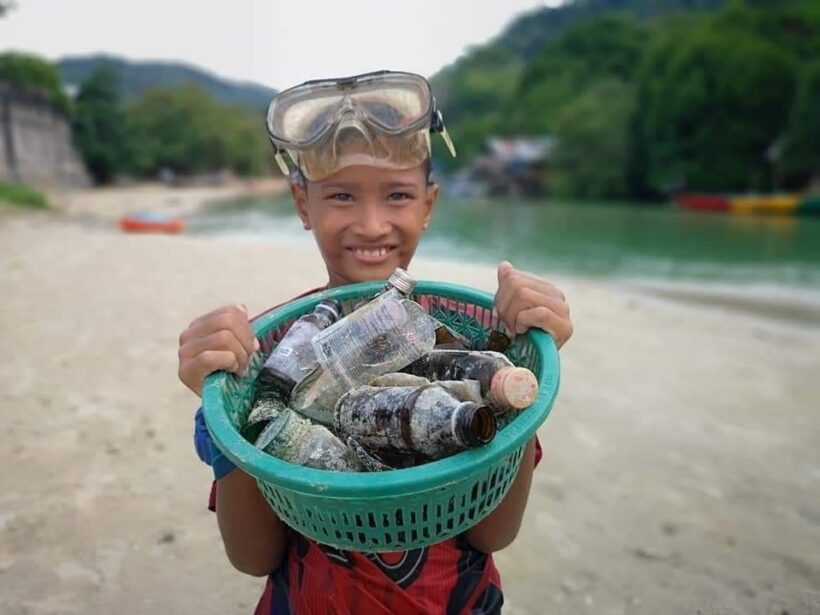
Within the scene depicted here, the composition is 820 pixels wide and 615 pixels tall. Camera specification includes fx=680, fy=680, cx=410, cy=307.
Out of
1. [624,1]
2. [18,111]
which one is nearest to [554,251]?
[18,111]

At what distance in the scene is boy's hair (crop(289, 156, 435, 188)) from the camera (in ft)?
6.77

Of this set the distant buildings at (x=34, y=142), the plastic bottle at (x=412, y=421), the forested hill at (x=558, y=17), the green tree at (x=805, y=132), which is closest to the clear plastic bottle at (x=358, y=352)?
the plastic bottle at (x=412, y=421)

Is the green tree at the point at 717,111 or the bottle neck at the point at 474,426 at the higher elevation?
the bottle neck at the point at 474,426

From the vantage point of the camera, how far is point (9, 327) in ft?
20.3

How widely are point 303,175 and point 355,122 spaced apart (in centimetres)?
23

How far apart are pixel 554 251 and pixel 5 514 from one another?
64.2ft

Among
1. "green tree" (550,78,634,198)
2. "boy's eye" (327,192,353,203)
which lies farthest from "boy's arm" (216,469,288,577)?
"green tree" (550,78,634,198)

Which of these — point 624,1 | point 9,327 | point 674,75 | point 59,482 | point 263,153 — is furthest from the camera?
point 624,1

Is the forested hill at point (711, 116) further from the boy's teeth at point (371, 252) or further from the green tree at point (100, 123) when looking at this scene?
the boy's teeth at point (371, 252)

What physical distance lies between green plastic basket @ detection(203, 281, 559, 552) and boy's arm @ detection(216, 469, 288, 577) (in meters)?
0.19

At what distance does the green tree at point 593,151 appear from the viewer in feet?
168

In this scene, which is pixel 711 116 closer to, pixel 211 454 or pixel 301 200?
pixel 301 200

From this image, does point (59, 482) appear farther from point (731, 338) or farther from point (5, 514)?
point (731, 338)

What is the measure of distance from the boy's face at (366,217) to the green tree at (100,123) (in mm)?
54184
